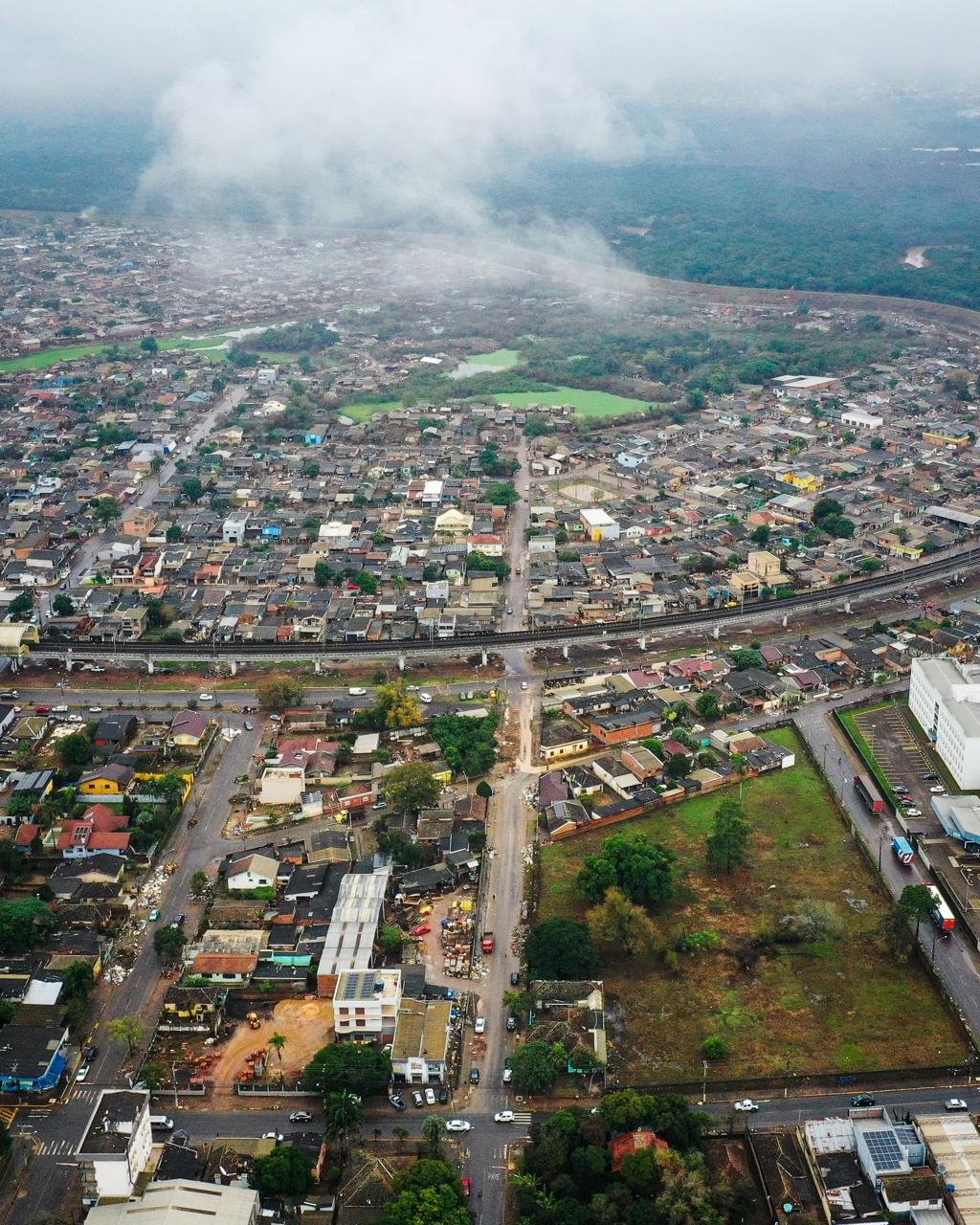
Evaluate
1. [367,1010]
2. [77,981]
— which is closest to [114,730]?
[77,981]

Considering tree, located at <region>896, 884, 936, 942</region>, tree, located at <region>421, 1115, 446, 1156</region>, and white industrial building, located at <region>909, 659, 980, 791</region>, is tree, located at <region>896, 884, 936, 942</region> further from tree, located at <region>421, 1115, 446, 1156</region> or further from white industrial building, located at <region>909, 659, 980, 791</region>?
tree, located at <region>421, 1115, 446, 1156</region>

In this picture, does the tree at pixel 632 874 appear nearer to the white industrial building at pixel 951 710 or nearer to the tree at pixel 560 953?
the tree at pixel 560 953

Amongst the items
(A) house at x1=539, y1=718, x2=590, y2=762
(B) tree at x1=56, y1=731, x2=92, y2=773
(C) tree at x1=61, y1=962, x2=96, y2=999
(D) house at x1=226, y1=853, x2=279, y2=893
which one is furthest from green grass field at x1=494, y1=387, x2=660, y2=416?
(C) tree at x1=61, y1=962, x2=96, y2=999

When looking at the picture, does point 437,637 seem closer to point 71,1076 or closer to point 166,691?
point 166,691

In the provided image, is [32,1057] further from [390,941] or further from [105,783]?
[105,783]

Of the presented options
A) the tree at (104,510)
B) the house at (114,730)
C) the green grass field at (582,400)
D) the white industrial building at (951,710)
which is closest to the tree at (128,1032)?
the house at (114,730)
